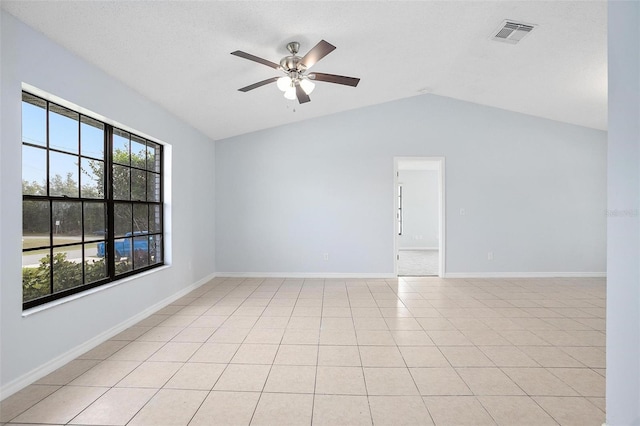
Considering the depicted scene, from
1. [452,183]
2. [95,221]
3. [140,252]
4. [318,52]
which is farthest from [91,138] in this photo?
[452,183]

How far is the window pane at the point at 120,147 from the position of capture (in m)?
3.22

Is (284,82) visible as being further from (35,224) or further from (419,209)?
(419,209)

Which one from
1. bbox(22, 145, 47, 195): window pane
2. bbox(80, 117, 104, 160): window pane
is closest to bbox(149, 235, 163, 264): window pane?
bbox(80, 117, 104, 160): window pane

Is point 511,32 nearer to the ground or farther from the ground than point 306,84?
farther from the ground

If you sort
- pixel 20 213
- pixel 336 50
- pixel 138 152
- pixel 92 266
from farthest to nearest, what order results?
pixel 138 152 → pixel 336 50 → pixel 92 266 → pixel 20 213

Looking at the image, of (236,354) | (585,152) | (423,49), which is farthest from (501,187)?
(236,354)

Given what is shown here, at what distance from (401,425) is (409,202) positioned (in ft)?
29.7

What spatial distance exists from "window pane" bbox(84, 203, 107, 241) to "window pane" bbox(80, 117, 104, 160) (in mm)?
488

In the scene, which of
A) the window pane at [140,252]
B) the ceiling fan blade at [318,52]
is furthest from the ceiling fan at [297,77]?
the window pane at [140,252]

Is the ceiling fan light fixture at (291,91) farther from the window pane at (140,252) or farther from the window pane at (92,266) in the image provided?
the window pane at (140,252)

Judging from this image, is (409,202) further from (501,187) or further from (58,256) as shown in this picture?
(58,256)

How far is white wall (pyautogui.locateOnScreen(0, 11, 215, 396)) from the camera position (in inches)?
76.9

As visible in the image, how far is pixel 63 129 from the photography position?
256cm

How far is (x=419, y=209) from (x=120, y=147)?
29.4 ft
